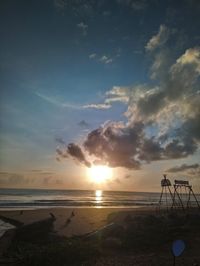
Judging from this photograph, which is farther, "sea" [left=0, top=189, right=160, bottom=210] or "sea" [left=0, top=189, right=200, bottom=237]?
"sea" [left=0, top=189, right=160, bottom=210]

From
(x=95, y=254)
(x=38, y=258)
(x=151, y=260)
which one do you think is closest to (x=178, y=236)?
(x=151, y=260)

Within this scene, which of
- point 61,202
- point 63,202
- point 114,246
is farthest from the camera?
point 63,202

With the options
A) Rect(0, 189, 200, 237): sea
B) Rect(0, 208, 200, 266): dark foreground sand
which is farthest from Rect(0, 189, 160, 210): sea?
Rect(0, 208, 200, 266): dark foreground sand

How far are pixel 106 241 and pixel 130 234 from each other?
264 cm

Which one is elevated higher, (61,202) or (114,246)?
(61,202)

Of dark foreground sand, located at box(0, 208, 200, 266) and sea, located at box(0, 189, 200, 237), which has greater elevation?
sea, located at box(0, 189, 200, 237)

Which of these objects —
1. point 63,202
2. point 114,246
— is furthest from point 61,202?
point 114,246

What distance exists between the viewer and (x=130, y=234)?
20.5 m

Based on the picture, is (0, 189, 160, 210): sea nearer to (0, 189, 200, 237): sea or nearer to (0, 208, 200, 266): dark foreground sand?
(0, 189, 200, 237): sea

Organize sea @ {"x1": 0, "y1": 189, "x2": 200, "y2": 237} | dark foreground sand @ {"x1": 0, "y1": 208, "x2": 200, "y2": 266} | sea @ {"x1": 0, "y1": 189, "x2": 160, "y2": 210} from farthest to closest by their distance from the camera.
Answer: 1. sea @ {"x1": 0, "y1": 189, "x2": 160, "y2": 210}
2. sea @ {"x1": 0, "y1": 189, "x2": 200, "y2": 237}
3. dark foreground sand @ {"x1": 0, "y1": 208, "x2": 200, "y2": 266}

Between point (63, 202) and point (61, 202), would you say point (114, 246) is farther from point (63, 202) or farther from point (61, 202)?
point (63, 202)

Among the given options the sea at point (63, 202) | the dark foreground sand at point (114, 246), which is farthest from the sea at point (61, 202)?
the dark foreground sand at point (114, 246)

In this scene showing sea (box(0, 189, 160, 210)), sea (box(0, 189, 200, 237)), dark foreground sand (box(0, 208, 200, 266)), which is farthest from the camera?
sea (box(0, 189, 160, 210))

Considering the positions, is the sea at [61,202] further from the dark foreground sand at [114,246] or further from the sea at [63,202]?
the dark foreground sand at [114,246]
